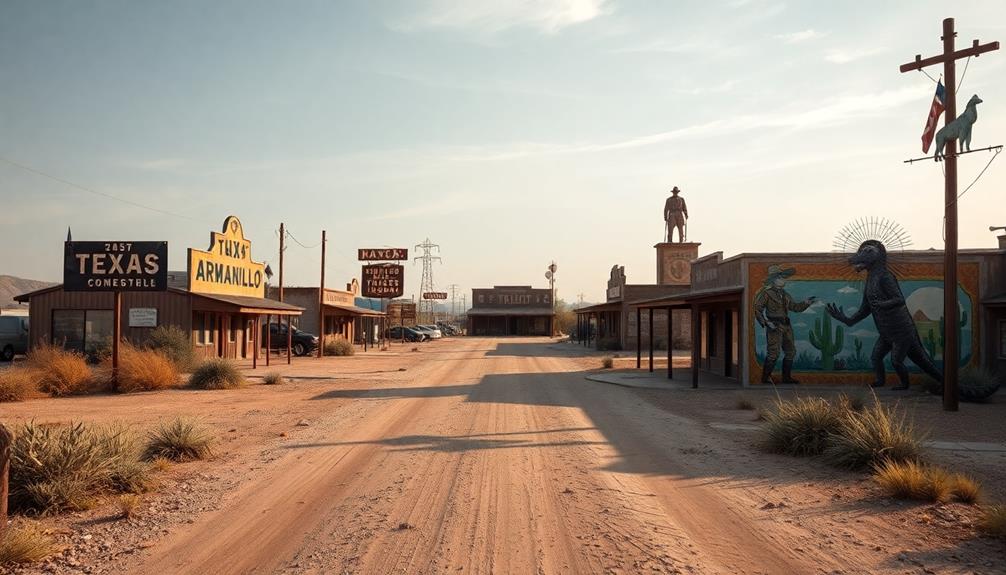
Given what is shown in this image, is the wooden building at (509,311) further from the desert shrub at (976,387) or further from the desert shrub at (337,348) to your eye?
the desert shrub at (976,387)

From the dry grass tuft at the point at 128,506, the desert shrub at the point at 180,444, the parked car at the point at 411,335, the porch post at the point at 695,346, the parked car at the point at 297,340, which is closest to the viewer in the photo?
the dry grass tuft at the point at 128,506

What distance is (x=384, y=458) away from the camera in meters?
10.3

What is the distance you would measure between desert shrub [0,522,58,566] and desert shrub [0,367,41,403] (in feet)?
43.9

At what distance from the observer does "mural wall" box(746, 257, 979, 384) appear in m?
21.3

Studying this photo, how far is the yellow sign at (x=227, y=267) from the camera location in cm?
2969

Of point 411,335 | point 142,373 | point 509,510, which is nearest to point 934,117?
point 509,510

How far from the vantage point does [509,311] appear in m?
87.0

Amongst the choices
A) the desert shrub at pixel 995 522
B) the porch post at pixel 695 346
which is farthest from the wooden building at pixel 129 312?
the desert shrub at pixel 995 522

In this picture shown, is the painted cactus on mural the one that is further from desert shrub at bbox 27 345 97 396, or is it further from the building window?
the building window

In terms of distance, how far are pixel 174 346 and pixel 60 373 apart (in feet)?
19.8

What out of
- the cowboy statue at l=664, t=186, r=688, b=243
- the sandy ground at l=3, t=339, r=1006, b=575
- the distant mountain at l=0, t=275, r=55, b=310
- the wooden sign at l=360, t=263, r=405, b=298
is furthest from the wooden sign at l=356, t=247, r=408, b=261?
the distant mountain at l=0, t=275, r=55, b=310

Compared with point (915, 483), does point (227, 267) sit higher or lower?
higher

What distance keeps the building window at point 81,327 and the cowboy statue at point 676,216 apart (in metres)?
32.1

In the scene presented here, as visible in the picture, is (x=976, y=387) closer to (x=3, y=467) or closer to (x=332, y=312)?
(x=3, y=467)
